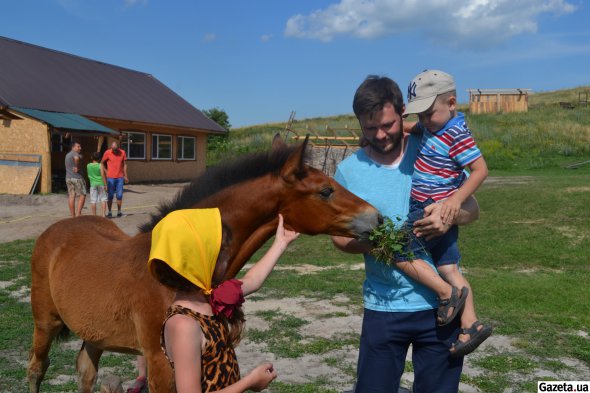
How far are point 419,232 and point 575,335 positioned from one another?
434 cm

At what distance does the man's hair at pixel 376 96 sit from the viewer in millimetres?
2854

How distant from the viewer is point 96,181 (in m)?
14.6

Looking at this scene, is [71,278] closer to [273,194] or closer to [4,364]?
[273,194]

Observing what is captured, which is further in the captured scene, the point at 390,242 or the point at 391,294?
the point at 391,294

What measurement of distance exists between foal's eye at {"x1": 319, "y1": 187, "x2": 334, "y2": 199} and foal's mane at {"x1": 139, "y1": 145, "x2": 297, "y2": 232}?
30 centimetres

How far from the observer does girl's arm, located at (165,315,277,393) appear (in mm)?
2320

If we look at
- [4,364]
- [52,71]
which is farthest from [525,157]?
[4,364]

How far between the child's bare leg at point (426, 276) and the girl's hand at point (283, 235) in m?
0.59

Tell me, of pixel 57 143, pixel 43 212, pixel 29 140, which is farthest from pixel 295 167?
pixel 57 143

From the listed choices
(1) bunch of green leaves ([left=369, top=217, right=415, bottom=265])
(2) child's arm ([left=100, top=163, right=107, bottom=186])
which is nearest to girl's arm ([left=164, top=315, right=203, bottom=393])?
(1) bunch of green leaves ([left=369, top=217, right=415, bottom=265])

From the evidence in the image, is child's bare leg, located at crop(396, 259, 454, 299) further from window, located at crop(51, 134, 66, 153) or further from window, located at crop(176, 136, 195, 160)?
window, located at crop(176, 136, 195, 160)

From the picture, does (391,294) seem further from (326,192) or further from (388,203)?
(326,192)

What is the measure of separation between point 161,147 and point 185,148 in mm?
1880

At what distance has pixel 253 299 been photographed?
7.79 meters
